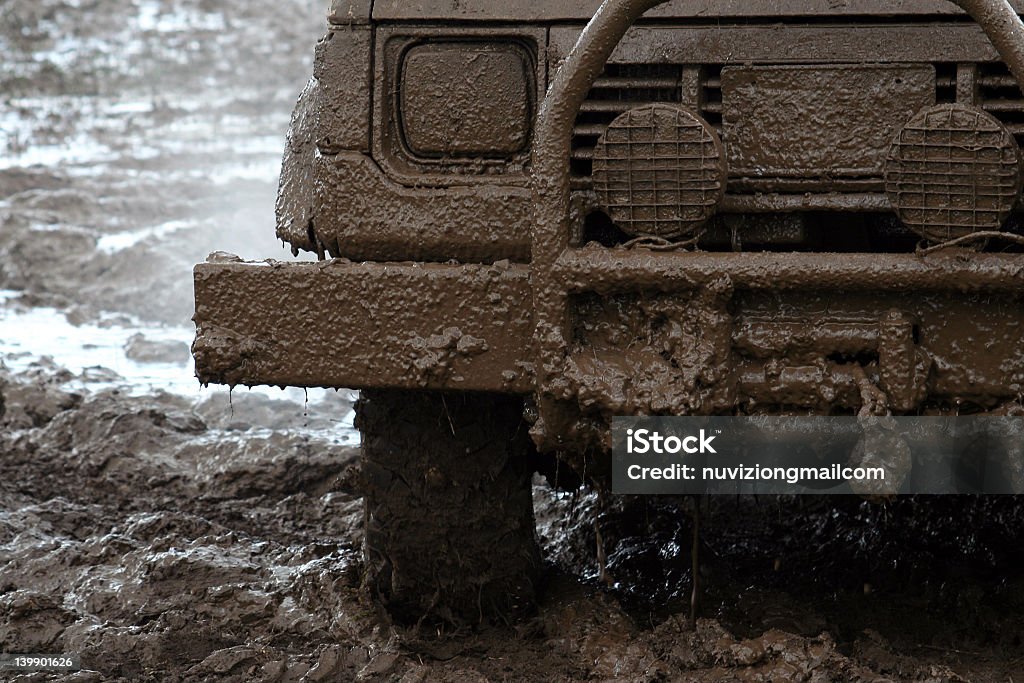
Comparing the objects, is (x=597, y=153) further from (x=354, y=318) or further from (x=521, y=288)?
(x=354, y=318)

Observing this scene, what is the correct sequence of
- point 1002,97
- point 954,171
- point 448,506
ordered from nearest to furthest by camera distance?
point 954,171 → point 1002,97 → point 448,506

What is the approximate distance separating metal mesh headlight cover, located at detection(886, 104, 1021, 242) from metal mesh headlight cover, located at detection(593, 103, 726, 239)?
1.00ft

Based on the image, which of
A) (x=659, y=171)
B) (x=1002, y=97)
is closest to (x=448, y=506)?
(x=659, y=171)

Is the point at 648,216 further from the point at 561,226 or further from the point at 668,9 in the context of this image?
the point at 668,9

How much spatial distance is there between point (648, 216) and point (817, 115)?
1.20 feet

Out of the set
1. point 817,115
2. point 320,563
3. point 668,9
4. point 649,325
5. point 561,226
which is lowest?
point 320,563

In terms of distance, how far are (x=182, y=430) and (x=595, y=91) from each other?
2.50m

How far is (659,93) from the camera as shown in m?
2.61

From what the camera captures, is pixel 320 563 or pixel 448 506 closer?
pixel 448 506

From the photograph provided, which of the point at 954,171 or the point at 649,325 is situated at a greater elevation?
the point at 954,171

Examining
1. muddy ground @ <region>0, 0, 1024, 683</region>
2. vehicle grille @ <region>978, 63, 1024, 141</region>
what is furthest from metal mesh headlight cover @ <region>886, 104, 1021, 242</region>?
muddy ground @ <region>0, 0, 1024, 683</region>

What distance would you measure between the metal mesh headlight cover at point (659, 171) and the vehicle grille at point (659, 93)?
8cm

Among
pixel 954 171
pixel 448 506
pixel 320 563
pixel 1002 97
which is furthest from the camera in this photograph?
pixel 320 563

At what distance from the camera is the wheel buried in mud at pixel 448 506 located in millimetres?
2922
